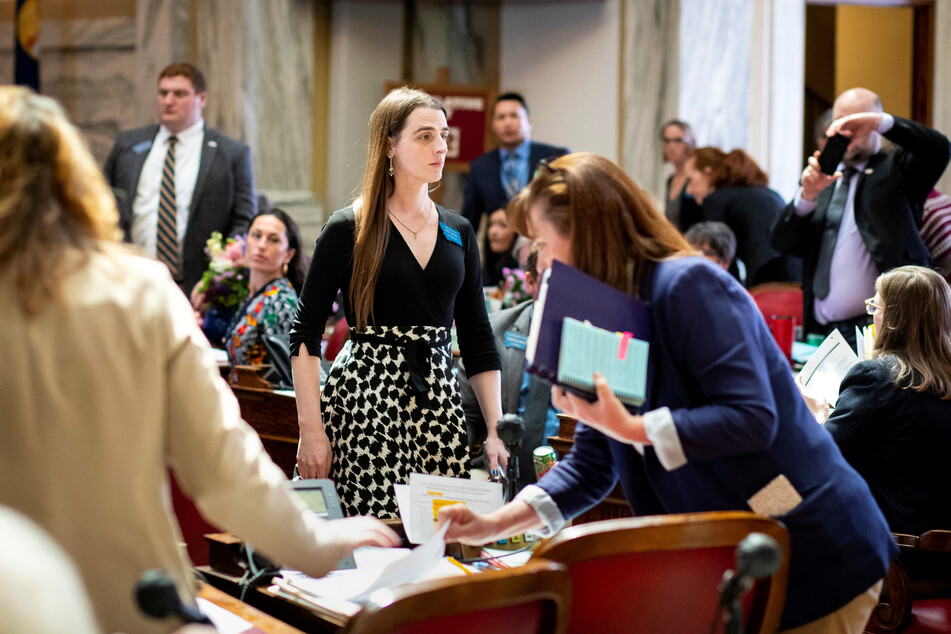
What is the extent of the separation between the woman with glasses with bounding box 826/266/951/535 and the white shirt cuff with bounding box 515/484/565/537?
1.17 m

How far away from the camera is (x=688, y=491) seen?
5.56ft

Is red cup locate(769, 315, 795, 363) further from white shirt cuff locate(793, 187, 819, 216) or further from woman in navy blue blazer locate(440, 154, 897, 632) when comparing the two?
woman in navy blue blazer locate(440, 154, 897, 632)

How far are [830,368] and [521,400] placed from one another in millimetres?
1201

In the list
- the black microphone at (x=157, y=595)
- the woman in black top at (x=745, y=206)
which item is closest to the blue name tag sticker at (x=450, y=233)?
the black microphone at (x=157, y=595)

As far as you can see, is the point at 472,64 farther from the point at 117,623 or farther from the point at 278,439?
the point at 117,623

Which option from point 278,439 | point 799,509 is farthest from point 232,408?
point 278,439

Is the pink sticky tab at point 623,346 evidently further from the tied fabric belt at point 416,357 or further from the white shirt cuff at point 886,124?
the white shirt cuff at point 886,124

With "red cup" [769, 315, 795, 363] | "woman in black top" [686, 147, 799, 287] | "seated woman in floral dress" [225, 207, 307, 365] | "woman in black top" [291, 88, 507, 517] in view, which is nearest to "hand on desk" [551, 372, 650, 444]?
"woman in black top" [291, 88, 507, 517]

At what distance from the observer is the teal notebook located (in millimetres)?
1584

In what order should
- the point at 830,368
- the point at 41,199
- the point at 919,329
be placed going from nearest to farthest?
the point at 41,199 < the point at 919,329 < the point at 830,368

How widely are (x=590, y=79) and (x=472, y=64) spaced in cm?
102

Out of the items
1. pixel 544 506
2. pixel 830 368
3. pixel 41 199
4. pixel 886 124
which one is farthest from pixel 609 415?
pixel 886 124

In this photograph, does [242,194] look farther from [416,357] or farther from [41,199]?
[41,199]

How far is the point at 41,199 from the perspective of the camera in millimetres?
1192
